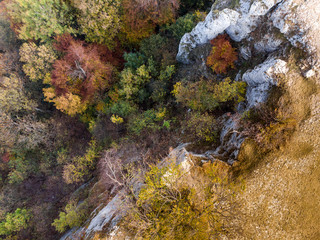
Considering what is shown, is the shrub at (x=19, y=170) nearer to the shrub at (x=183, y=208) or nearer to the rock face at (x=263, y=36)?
the shrub at (x=183, y=208)

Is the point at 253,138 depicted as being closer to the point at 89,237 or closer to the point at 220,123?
the point at 220,123

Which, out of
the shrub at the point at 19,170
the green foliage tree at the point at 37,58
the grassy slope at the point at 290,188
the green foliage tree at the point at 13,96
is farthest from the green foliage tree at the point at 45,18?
the grassy slope at the point at 290,188

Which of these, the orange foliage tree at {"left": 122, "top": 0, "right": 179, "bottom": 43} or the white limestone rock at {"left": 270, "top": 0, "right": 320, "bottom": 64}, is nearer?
the white limestone rock at {"left": 270, "top": 0, "right": 320, "bottom": 64}

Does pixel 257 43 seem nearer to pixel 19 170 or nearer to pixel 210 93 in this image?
pixel 210 93

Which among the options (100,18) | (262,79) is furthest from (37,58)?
(262,79)

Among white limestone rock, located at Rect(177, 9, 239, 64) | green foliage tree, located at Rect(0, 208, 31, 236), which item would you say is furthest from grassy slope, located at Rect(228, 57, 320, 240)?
green foliage tree, located at Rect(0, 208, 31, 236)

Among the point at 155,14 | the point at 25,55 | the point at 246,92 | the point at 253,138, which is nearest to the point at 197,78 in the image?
the point at 246,92

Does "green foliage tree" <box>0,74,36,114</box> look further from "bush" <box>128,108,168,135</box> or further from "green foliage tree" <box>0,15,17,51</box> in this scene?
"bush" <box>128,108,168,135</box>
